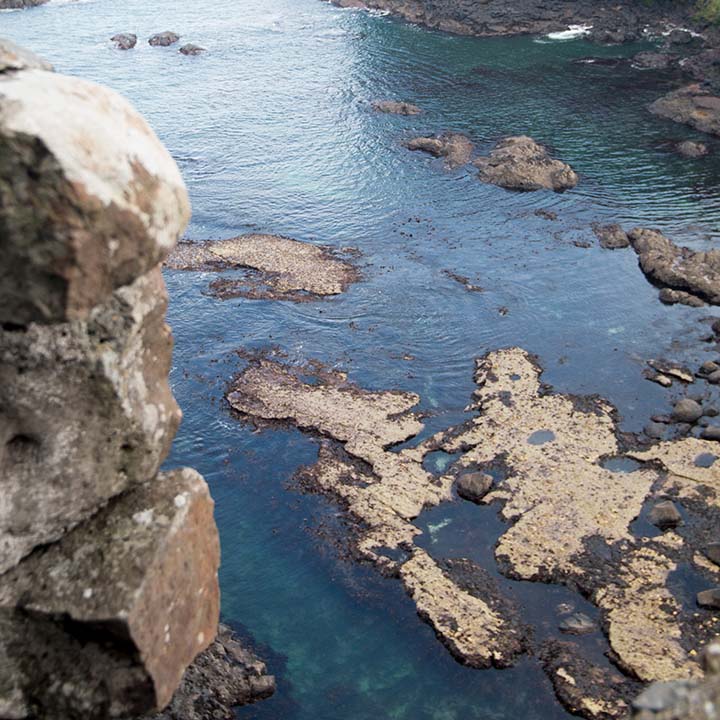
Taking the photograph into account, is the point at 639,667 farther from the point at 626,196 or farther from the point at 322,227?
the point at 626,196

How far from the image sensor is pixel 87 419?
1478 cm

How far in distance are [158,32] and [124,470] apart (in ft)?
344

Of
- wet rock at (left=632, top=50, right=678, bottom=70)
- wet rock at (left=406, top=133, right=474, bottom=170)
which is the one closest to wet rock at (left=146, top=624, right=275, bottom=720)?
wet rock at (left=406, top=133, right=474, bottom=170)

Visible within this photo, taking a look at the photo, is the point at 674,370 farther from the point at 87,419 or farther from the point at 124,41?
the point at 124,41

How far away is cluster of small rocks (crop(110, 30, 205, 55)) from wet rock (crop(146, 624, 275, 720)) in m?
86.4

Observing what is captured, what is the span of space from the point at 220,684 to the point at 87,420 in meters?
15.0

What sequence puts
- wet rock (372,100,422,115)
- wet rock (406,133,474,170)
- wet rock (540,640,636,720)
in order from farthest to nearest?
wet rock (372,100,422,115) → wet rock (406,133,474,170) → wet rock (540,640,636,720)

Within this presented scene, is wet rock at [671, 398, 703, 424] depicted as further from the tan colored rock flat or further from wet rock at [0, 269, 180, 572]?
wet rock at [0, 269, 180, 572]

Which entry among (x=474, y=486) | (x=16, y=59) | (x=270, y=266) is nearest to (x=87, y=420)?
(x=16, y=59)

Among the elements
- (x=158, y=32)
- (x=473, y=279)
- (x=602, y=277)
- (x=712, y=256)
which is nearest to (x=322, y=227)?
(x=473, y=279)

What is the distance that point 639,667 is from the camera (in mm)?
27016

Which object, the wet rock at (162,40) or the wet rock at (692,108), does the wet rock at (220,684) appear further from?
the wet rock at (162,40)

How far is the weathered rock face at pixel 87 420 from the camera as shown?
1213 cm

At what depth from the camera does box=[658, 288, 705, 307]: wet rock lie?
48747mm
